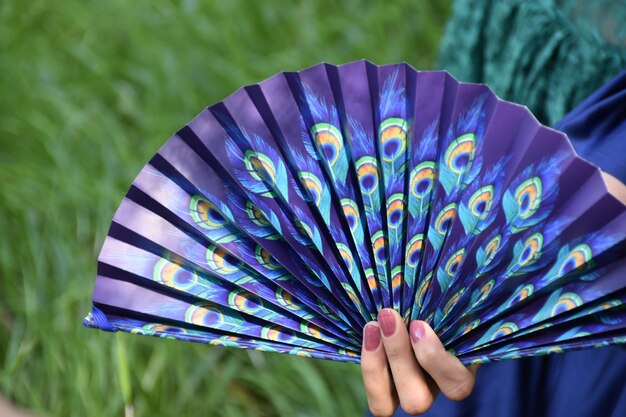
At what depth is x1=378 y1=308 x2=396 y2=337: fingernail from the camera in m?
0.85

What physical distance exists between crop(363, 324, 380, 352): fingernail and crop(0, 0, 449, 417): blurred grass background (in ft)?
1.89

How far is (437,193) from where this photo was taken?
872 millimetres

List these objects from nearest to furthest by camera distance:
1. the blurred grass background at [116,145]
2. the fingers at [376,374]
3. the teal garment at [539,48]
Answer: the fingers at [376,374], the teal garment at [539,48], the blurred grass background at [116,145]

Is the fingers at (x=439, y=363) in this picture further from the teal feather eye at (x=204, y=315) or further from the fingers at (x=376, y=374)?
the teal feather eye at (x=204, y=315)

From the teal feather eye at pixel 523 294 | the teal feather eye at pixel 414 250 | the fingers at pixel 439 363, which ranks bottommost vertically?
the fingers at pixel 439 363

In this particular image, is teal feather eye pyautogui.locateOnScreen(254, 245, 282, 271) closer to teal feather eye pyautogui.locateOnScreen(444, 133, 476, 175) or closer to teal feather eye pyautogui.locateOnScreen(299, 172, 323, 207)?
teal feather eye pyautogui.locateOnScreen(299, 172, 323, 207)

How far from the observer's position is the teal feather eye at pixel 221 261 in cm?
91

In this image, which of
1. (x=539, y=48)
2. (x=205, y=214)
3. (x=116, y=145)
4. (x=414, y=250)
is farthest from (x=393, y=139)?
(x=116, y=145)

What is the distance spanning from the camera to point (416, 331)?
2.81ft

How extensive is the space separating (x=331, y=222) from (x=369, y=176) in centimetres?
7

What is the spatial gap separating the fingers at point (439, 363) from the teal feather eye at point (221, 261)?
212 millimetres

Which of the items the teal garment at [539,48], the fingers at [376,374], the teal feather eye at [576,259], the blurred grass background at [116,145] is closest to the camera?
Result: the teal feather eye at [576,259]

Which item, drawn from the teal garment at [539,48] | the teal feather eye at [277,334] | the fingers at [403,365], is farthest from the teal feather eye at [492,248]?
the teal garment at [539,48]

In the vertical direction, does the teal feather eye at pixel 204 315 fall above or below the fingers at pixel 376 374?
above
